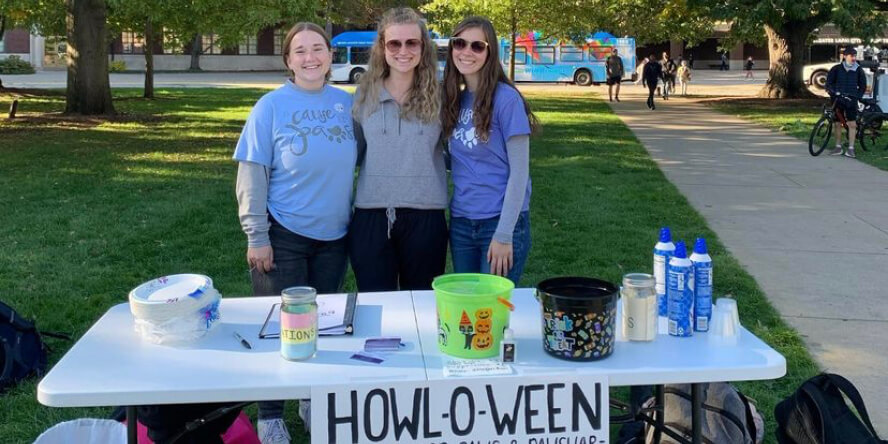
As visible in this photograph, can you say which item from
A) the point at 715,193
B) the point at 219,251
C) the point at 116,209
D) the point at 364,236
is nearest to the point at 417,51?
the point at 364,236

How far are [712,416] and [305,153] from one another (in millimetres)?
1885

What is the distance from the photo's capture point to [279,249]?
3.47 meters

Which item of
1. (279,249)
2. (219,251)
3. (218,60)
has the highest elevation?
(218,60)

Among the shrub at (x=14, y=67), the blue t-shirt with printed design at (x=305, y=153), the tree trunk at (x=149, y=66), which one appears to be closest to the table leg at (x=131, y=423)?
the blue t-shirt with printed design at (x=305, y=153)

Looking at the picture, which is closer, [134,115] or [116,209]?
[116,209]

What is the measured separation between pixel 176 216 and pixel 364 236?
17.0 ft

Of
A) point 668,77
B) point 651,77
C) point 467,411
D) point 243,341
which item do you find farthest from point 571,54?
point 467,411

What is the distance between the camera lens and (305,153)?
3.29m

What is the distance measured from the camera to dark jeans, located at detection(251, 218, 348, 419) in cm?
347

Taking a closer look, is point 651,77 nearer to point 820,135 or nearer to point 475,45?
point 820,135

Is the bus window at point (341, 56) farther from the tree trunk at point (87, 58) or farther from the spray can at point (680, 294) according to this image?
the spray can at point (680, 294)

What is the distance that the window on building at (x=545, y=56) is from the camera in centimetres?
3997

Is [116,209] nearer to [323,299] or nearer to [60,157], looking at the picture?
[60,157]

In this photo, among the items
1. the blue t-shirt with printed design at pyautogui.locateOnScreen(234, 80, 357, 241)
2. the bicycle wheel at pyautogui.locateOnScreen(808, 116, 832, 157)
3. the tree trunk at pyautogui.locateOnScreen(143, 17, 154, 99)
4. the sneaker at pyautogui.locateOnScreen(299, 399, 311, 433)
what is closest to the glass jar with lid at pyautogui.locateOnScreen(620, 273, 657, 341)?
the blue t-shirt with printed design at pyautogui.locateOnScreen(234, 80, 357, 241)
